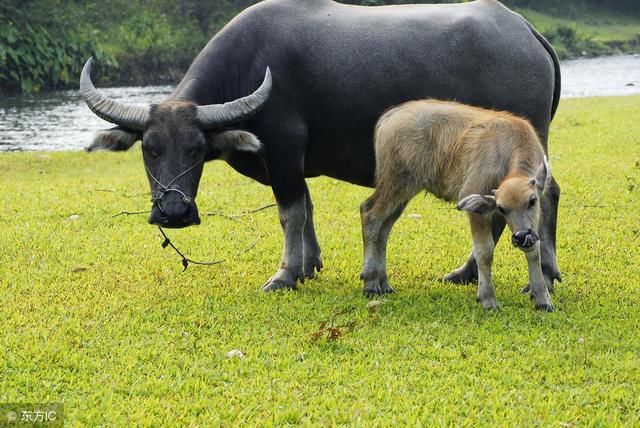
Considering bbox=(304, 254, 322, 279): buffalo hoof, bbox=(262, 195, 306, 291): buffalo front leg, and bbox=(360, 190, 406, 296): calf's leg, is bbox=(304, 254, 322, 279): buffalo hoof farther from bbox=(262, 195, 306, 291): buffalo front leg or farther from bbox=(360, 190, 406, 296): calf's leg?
bbox=(360, 190, 406, 296): calf's leg

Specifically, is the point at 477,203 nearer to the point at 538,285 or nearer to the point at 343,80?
the point at 538,285

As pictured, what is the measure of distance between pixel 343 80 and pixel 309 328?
2029mm

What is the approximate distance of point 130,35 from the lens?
1415 inches

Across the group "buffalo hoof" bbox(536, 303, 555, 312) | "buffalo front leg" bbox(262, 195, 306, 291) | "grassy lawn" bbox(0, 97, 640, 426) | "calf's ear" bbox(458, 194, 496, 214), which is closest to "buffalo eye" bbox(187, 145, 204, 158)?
"buffalo front leg" bbox(262, 195, 306, 291)

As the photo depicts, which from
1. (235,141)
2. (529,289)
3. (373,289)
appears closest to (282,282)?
(373,289)

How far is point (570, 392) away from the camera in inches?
164

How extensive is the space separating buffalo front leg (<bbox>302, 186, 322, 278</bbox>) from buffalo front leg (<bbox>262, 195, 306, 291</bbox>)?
0.29 m

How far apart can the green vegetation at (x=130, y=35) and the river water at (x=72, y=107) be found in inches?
46.9

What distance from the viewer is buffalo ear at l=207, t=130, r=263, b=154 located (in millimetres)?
5684

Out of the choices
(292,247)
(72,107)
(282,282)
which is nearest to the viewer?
(282,282)

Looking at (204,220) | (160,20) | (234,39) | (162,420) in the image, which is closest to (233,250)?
(204,220)

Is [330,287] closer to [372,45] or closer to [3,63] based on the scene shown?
[372,45]

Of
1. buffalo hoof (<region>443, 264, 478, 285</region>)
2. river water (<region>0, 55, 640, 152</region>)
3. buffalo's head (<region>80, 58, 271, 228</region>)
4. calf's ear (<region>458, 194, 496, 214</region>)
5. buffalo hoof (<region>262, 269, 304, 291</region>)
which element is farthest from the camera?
river water (<region>0, 55, 640, 152</region>)

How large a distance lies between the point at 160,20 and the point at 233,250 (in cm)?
3438
